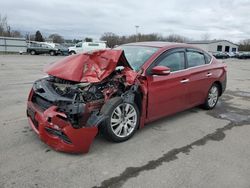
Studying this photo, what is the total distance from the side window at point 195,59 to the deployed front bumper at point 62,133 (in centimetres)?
279

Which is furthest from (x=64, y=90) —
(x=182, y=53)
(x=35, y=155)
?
(x=182, y=53)

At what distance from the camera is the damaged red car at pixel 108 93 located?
3.40 m

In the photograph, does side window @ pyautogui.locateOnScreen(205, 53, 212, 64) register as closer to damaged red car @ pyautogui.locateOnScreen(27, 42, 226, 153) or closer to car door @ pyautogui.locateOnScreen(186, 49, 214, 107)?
Result: car door @ pyautogui.locateOnScreen(186, 49, 214, 107)

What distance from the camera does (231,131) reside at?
476 centimetres

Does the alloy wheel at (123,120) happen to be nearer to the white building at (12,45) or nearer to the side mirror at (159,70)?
the side mirror at (159,70)

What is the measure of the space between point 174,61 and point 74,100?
2.35 m

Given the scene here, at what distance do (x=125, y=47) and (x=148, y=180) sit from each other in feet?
10.4

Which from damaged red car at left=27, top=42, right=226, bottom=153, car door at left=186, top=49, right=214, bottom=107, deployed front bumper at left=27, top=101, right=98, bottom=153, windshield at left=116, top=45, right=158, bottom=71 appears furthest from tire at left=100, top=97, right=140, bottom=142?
car door at left=186, top=49, right=214, bottom=107

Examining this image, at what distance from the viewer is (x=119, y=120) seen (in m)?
3.89

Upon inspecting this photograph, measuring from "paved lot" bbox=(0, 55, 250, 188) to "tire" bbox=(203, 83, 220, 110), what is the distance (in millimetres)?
984

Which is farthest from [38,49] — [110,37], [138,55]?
[110,37]

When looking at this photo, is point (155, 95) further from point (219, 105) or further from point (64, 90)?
point (219, 105)

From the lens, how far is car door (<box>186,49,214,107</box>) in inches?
206

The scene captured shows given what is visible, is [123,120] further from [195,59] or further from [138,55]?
[195,59]
